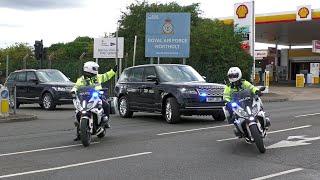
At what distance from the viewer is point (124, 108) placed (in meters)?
18.0

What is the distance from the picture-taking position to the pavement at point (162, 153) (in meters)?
8.39

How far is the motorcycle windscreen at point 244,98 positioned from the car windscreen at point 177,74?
5.49 metres

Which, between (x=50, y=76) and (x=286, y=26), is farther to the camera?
(x=286, y=26)

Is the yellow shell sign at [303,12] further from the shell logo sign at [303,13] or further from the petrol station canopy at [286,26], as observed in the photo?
the petrol station canopy at [286,26]

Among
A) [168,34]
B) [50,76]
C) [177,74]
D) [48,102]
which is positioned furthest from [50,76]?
[177,74]

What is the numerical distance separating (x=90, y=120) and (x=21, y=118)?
22.2 ft

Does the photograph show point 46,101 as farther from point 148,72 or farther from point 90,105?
point 90,105

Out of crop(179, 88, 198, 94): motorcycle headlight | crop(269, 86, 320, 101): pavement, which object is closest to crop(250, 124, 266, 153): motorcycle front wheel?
crop(179, 88, 198, 94): motorcycle headlight

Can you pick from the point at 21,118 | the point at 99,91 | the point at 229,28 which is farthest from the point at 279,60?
the point at 99,91

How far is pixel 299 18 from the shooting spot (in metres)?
44.0

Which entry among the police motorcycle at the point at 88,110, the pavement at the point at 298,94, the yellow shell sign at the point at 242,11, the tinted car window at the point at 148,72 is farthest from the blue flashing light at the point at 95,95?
the yellow shell sign at the point at 242,11

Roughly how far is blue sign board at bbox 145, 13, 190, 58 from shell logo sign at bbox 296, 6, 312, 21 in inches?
706

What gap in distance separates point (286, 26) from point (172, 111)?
38432 millimetres

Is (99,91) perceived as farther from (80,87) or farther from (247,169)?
(247,169)
